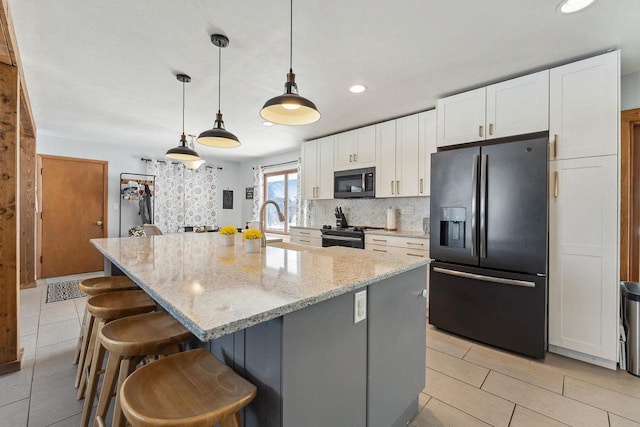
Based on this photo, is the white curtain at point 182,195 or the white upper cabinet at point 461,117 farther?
the white curtain at point 182,195

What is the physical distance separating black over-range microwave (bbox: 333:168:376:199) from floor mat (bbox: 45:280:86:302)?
385 centimetres

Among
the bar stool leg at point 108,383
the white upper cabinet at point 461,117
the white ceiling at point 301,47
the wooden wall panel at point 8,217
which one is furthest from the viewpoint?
the white upper cabinet at point 461,117

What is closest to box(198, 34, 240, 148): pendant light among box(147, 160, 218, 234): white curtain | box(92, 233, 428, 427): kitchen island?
box(92, 233, 428, 427): kitchen island

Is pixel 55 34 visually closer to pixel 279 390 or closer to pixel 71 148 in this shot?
pixel 279 390

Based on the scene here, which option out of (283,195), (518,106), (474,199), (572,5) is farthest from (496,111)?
(283,195)

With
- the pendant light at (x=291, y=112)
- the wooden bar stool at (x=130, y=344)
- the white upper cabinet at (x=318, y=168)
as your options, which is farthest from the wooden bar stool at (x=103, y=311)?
the white upper cabinet at (x=318, y=168)

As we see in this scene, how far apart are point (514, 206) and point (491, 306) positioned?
0.87 metres

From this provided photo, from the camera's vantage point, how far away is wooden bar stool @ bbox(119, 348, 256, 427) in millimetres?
854

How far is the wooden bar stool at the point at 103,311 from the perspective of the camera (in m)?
1.61

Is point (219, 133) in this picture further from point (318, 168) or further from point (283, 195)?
point (283, 195)

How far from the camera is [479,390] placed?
1996mm

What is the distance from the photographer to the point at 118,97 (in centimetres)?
320

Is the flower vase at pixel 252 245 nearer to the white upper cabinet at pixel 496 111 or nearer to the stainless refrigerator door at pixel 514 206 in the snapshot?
the stainless refrigerator door at pixel 514 206

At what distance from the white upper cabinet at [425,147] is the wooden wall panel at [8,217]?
3.72 metres
